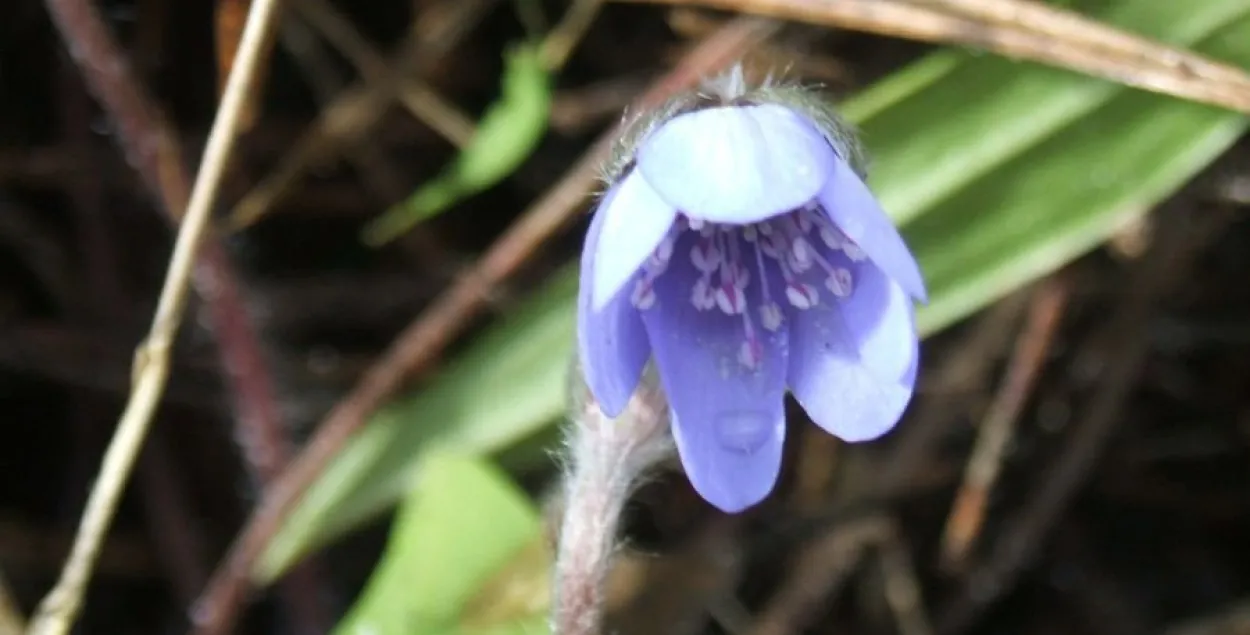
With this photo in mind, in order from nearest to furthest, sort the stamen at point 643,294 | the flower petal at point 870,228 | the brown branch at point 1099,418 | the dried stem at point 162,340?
the flower petal at point 870,228
the stamen at point 643,294
the dried stem at point 162,340
the brown branch at point 1099,418

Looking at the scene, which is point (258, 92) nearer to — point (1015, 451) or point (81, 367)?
point (81, 367)

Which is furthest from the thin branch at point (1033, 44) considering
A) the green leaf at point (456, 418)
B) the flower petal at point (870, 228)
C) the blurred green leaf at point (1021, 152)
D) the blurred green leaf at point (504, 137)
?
the flower petal at point (870, 228)

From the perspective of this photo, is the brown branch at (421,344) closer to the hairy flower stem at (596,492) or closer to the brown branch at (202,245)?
the brown branch at (202,245)

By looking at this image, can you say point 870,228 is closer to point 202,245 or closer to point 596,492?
point 596,492

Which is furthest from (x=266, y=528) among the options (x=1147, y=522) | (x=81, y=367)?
(x=1147, y=522)

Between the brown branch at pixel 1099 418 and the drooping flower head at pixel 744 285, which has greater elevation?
the drooping flower head at pixel 744 285

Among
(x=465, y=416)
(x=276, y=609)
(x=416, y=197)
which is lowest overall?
(x=276, y=609)

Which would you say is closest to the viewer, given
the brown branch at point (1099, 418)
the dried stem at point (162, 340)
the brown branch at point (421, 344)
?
the dried stem at point (162, 340)
